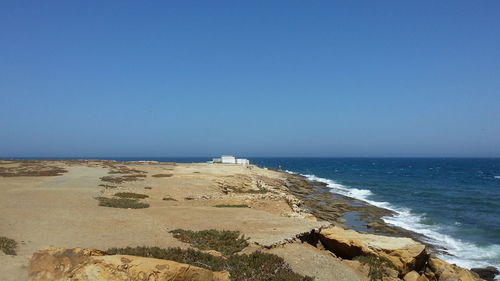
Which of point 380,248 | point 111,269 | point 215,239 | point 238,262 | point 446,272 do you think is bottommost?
point 446,272

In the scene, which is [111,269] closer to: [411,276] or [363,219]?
[411,276]

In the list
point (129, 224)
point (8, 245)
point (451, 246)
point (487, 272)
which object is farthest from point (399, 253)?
point (451, 246)

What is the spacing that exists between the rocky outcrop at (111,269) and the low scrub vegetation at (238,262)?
9.28ft

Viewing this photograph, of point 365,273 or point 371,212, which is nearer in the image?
point 365,273

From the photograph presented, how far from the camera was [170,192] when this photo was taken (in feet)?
101

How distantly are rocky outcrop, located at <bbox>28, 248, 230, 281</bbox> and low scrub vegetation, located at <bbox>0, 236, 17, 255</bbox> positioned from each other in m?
4.34

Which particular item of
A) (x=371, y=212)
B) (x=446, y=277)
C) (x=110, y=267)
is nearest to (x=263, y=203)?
(x=446, y=277)

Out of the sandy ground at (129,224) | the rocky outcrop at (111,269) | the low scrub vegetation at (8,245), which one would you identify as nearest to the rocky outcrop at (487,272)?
the sandy ground at (129,224)

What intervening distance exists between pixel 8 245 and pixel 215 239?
7145mm

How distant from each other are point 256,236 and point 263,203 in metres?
11.4

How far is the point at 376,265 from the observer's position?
14.5 meters

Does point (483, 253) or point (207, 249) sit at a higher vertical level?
point (207, 249)

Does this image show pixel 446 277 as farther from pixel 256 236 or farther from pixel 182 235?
pixel 182 235

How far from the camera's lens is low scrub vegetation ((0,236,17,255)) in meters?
12.4
